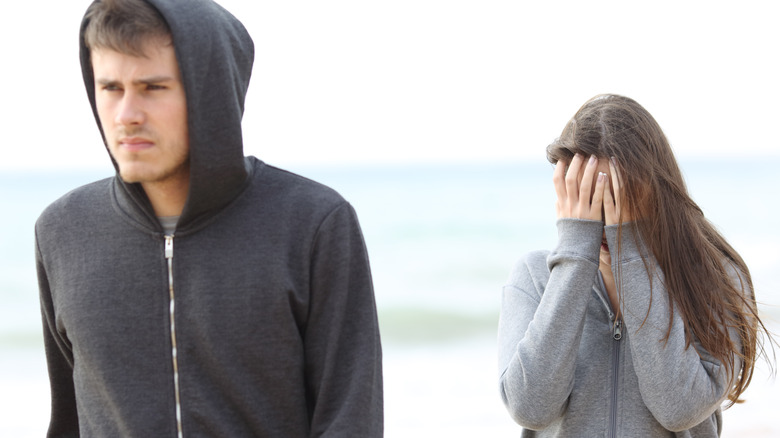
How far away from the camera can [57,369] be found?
189 cm

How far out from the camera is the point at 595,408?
6.92ft

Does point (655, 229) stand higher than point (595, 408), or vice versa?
point (655, 229)

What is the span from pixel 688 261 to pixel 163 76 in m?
1.33

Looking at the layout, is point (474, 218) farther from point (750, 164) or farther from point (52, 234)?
point (750, 164)

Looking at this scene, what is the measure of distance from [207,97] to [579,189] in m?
1.01

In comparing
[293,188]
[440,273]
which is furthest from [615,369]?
[440,273]

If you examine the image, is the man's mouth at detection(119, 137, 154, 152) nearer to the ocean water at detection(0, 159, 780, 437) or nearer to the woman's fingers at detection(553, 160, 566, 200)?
the woman's fingers at detection(553, 160, 566, 200)

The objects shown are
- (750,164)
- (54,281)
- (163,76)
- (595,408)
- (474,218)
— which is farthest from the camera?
(750,164)

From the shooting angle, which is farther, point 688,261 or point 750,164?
point 750,164

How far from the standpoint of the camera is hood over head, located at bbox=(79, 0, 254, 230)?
163 centimetres

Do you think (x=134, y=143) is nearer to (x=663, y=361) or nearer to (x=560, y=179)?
(x=560, y=179)

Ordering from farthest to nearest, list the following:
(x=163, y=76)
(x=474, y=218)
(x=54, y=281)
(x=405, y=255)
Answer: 1. (x=474, y=218)
2. (x=405, y=255)
3. (x=54, y=281)
4. (x=163, y=76)

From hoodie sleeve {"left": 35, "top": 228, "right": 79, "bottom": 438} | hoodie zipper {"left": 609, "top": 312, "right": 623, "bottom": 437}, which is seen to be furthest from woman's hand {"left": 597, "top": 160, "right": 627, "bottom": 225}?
hoodie sleeve {"left": 35, "top": 228, "right": 79, "bottom": 438}

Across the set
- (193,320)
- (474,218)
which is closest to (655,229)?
(193,320)
